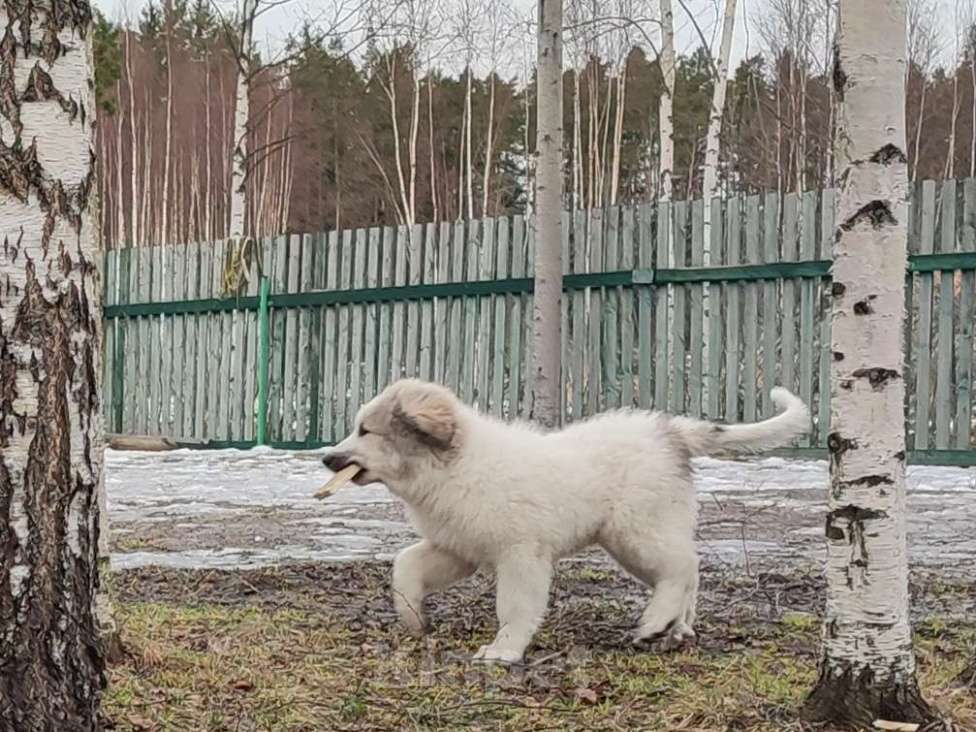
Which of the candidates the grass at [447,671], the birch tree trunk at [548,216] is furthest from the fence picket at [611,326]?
the grass at [447,671]

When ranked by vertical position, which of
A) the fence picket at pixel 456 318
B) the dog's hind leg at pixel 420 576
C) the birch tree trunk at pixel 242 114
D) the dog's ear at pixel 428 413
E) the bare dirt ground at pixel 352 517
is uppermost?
the birch tree trunk at pixel 242 114

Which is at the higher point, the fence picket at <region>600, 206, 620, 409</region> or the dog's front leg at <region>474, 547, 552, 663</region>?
the fence picket at <region>600, 206, 620, 409</region>

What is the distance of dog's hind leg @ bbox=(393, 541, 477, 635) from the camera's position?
4.97 meters

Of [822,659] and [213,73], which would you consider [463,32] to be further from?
[822,659]

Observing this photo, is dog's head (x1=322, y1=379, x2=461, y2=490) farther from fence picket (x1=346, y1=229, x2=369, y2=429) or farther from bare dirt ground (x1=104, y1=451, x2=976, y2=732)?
fence picket (x1=346, y1=229, x2=369, y2=429)

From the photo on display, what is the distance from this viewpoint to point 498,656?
4434mm

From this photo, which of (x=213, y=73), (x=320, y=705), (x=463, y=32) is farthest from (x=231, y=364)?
(x=213, y=73)

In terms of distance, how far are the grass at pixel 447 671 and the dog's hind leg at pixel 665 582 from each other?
107mm

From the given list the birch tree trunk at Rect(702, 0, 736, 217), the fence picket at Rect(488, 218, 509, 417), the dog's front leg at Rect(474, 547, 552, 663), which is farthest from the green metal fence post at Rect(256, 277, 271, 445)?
the dog's front leg at Rect(474, 547, 552, 663)

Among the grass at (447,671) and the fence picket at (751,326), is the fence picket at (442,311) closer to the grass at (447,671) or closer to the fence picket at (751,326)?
the fence picket at (751,326)

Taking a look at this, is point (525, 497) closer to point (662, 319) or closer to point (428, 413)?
point (428, 413)

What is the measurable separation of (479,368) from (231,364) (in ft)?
12.5

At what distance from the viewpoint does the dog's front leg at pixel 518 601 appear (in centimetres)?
447

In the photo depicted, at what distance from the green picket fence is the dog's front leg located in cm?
786
